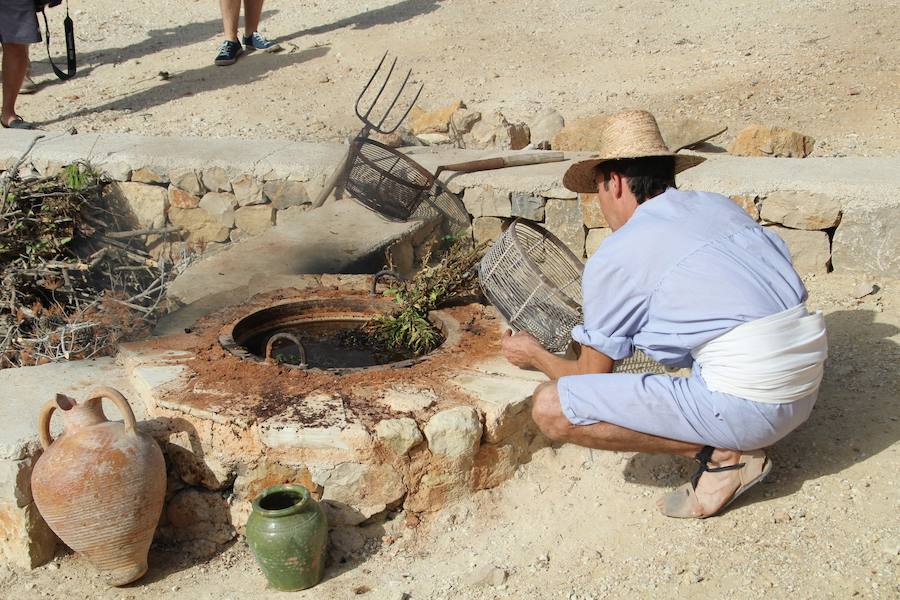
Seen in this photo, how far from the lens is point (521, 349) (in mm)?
3631

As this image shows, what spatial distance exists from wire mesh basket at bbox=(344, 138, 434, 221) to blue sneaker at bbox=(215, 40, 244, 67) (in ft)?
13.4

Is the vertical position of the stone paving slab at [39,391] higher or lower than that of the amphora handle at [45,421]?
lower

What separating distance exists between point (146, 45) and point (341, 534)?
8736 millimetres

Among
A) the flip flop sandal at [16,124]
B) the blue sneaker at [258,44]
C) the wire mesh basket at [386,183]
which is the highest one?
the blue sneaker at [258,44]

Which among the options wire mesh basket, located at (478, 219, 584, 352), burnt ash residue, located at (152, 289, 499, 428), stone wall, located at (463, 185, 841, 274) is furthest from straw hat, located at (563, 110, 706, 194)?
stone wall, located at (463, 185, 841, 274)

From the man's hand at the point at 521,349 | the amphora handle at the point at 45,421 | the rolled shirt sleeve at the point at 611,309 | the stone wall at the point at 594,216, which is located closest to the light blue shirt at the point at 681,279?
the rolled shirt sleeve at the point at 611,309

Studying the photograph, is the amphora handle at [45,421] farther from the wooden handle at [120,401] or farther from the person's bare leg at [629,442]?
the person's bare leg at [629,442]

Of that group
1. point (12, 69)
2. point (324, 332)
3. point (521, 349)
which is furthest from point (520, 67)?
point (521, 349)

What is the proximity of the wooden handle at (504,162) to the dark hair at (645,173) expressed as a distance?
116 inches

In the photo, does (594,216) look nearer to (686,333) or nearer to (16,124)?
(686,333)

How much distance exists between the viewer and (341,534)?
3445mm

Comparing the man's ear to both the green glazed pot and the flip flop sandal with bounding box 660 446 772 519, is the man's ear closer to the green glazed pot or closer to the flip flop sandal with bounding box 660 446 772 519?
the flip flop sandal with bounding box 660 446 772 519

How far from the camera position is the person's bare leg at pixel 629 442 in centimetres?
309

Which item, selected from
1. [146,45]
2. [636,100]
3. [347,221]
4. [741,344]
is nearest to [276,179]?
[347,221]
